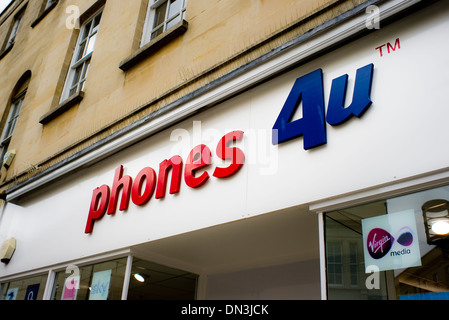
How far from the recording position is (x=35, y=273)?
7035 millimetres

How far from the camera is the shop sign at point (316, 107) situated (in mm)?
3746

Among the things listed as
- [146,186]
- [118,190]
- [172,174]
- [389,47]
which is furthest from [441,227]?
[118,190]

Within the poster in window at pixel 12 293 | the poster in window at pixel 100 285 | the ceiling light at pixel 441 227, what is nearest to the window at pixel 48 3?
the poster in window at pixel 12 293

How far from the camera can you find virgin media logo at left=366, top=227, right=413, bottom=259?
324 cm

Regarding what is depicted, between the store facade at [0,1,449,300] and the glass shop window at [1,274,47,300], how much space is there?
4 cm

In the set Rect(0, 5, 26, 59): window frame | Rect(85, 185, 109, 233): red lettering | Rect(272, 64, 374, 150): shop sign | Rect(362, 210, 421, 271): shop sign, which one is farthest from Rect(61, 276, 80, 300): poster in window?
Rect(0, 5, 26, 59): window frame

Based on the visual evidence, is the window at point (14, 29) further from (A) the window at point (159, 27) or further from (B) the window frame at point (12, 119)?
(A) the window at point (159, 27)

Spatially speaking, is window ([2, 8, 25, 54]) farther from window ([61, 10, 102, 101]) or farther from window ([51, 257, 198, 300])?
window ([51, 257, 198, 300])

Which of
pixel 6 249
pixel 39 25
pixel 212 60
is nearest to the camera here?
pixel 212 60

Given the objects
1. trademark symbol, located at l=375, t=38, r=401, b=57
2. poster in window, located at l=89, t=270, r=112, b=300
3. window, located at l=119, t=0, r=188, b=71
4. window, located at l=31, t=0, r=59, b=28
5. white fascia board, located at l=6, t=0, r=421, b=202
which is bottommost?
poster in window, located at l=89, t=270, r=112, b=300
